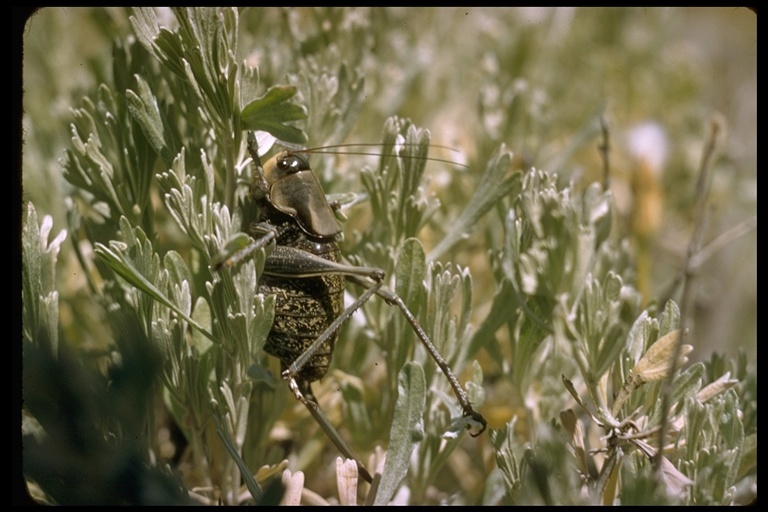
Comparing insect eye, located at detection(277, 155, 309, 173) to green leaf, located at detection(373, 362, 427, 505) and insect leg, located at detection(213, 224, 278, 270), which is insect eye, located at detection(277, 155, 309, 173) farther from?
green leaf, located at detection(373, 362, 427, 505)

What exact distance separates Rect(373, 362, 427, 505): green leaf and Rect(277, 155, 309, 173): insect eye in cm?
34

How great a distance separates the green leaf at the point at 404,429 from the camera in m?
0.87

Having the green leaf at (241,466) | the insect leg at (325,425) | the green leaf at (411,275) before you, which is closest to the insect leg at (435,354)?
the green leaf at (411,275)

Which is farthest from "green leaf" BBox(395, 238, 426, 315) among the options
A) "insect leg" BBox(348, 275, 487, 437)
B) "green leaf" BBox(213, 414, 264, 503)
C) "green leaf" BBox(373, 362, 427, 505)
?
"green leaf" BBox(213, 414, 264, 503)

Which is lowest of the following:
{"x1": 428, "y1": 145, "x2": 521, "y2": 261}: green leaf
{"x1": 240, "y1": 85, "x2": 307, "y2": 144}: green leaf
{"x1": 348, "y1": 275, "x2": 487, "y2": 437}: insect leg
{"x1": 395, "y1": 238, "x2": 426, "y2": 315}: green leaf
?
{"x1": 348, "y1": 275, "x2": 487, "y2": 437}: insect leg

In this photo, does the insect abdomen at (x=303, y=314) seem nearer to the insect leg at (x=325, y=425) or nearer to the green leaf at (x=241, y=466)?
the insect leg at (x=325, y=425)

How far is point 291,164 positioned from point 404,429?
15.9 inches

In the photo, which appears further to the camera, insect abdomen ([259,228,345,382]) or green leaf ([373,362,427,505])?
insect abdomen ([259,228,345,382])

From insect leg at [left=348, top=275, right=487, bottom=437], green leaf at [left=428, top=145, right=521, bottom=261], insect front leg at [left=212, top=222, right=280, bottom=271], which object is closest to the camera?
insect front leg at [left=212, top=222, right=280, bottom=271]

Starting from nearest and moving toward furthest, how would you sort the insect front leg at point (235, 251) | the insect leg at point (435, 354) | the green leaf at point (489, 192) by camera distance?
the insect front leg at point (235, 251) → the insect leg at point (435, 354) → the green leaf at point (489, 192)

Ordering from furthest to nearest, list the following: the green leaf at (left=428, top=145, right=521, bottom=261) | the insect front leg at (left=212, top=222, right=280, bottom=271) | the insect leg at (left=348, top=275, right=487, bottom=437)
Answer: the green leaf at (left=428, top=145, right=521, bottom=261) → the insect leg at (left=348, top=275, right=487, bottom=437) → the insect front leg at (left=212, top=222, right=280, bottom=271)

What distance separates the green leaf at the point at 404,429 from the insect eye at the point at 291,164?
0.34 m

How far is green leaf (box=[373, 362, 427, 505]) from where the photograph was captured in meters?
0.87

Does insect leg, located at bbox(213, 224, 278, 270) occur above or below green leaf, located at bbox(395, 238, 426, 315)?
above
